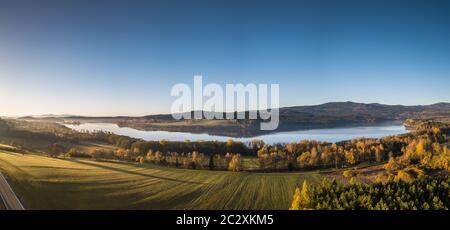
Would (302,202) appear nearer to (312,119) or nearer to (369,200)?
(369,200)

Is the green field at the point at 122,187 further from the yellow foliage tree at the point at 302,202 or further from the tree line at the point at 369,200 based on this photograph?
the tree line at the point at 369,200

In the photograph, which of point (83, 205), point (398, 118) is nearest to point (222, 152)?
point (83, 205)

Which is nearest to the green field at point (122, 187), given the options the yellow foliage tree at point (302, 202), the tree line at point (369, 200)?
the yellow foliage tree at point (302, 202)

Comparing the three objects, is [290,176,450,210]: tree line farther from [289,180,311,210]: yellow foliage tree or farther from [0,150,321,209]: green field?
[0,150,321,209]: green field
